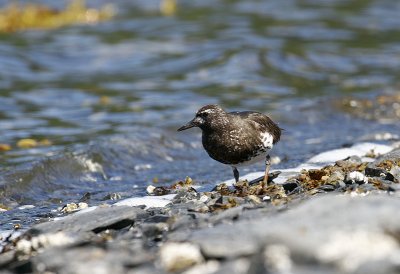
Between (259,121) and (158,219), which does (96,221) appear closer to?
(158,219)

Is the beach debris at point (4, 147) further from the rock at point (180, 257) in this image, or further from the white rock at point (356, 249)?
the white rock at point (356, 249)

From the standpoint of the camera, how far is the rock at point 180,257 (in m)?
4.16

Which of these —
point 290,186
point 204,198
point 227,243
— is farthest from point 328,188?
point 227,243

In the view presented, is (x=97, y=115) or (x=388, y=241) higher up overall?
(x=388, y=241)

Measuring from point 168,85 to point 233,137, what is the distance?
7660 millimetres

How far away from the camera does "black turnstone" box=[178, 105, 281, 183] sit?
264 inches

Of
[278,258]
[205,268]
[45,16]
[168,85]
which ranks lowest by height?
[168,85]

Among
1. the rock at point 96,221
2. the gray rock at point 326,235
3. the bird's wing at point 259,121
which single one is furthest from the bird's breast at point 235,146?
the gray rock at point 326,235

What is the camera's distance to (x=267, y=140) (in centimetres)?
694

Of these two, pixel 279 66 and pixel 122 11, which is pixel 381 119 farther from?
pixel 122 11

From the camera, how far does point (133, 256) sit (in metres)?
4.32

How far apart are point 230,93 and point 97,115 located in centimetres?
257

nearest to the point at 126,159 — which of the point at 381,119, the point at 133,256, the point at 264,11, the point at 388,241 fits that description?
the point at 381,119

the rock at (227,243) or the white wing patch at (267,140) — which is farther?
the white wing patch at (267,140)
